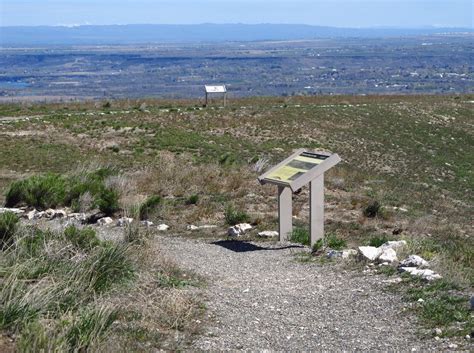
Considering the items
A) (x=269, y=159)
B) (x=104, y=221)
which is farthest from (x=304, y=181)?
(x=269, y=159)

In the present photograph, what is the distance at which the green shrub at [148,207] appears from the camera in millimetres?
15266

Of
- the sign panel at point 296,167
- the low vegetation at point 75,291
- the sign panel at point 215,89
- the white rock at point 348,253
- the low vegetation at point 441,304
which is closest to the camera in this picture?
the low vegetation at point 75,291

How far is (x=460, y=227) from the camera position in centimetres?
1692

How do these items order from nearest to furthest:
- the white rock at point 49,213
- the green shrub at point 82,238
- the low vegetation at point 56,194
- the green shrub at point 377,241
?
the green shrub at point 82,238, the green shrub at point 377,241, the white rock at point 49,213, the low vegetation at point 56,194

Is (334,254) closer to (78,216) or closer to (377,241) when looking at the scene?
(377,241)

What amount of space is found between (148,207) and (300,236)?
313 centimetres

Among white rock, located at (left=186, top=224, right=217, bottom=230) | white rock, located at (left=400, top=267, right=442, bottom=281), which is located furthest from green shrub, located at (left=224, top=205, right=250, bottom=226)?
white rock, located at (left=400, top=267, right=442, bottom=281)

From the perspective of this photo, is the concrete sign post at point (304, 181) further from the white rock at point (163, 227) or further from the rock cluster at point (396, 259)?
the white rock at point (163, 227)

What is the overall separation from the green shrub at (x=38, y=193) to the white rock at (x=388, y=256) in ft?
23.9

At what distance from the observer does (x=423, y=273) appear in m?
10.1

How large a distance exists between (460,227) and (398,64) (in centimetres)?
13894

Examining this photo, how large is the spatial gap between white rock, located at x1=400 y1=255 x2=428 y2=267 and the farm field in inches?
9.8

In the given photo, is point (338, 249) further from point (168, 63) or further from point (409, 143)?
point (168, 63)

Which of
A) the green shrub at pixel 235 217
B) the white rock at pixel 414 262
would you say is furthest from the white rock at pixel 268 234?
the white rock at pixel 414 262
